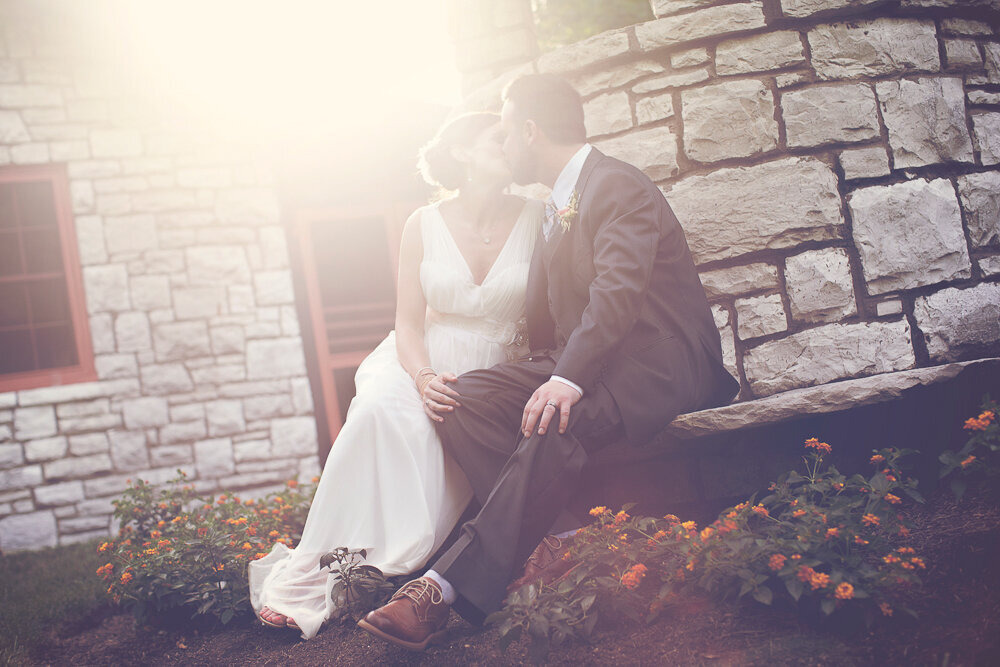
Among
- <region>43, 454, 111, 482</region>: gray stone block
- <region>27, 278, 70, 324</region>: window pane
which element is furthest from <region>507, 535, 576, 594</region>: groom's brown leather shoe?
<region>27, 278, 70, 324</region>: window pane

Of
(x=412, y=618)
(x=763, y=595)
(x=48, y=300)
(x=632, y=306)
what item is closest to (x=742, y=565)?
(x=763, y=595)

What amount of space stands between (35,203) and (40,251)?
0.36 m

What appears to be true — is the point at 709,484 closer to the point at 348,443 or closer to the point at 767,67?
the point at 348,443

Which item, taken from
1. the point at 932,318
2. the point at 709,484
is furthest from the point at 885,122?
the point at 709,484

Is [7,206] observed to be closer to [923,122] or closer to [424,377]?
[424,377]

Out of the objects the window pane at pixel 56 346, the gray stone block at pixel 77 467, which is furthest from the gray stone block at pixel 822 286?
the window pane at pixel 56 346

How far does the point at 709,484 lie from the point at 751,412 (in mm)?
467

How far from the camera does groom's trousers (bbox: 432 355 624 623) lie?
6.17ft

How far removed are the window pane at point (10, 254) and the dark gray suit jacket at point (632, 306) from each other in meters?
4.58

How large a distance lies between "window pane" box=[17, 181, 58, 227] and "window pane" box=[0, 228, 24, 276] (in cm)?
15

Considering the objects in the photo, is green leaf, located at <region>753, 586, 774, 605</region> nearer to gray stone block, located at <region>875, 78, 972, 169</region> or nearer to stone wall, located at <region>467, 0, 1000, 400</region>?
stone wall, located at <region>467, 0, 1000, 400</region>

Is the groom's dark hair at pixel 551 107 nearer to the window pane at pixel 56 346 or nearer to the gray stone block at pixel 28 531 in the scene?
the window pane at pixel 56 346

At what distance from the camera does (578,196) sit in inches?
93.7

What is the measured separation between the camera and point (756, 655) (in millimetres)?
1683
